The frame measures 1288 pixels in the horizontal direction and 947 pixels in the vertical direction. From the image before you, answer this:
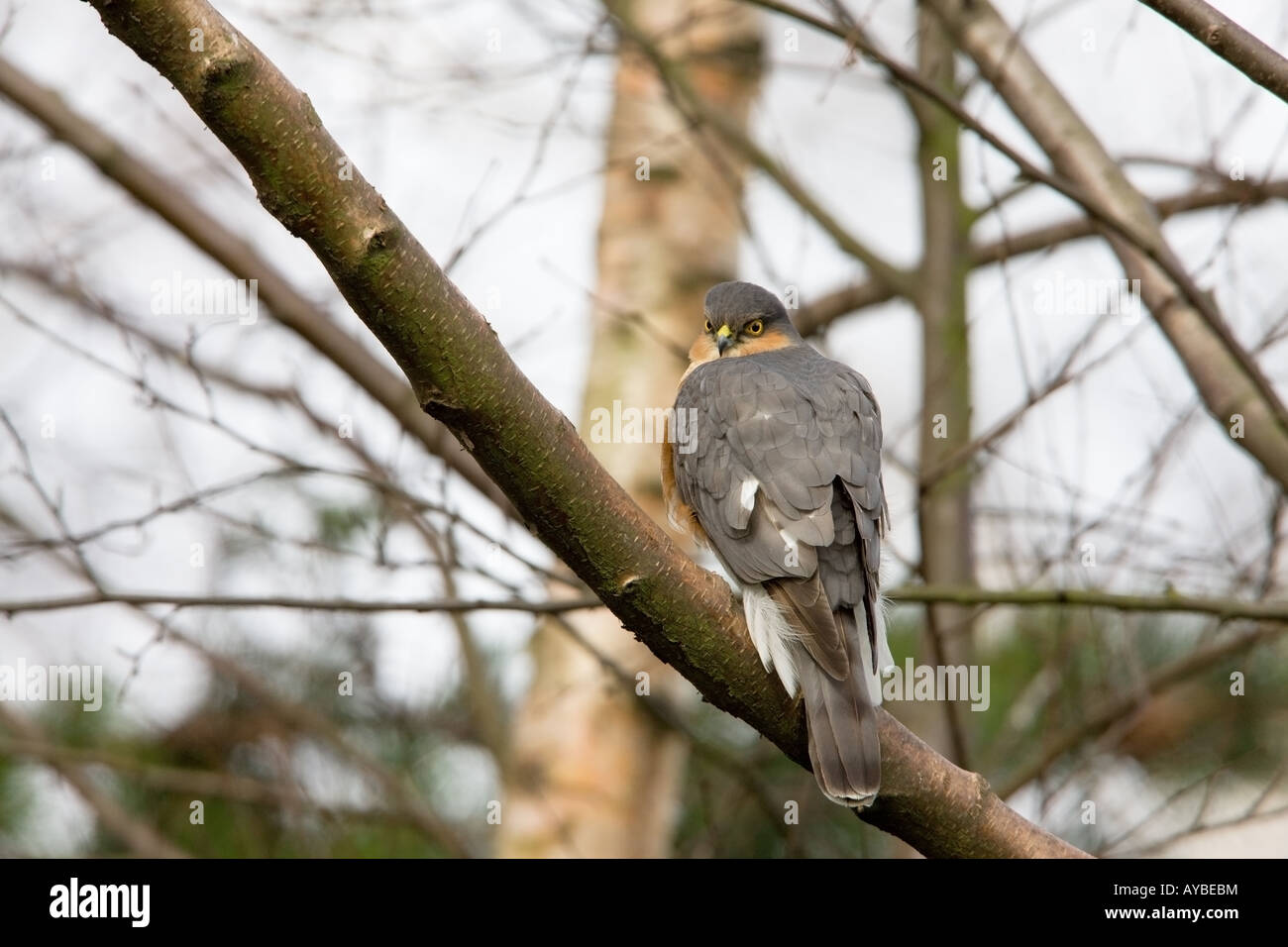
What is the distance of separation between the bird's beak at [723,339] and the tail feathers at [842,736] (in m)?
2.07

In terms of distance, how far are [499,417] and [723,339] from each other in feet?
8.44

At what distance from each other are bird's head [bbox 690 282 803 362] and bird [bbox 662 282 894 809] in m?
0.53

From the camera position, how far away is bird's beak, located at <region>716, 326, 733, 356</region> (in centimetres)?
515

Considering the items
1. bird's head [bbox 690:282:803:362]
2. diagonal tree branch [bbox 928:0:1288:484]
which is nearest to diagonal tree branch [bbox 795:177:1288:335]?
diagonal tree branch [bbox 928:0:1288:484]

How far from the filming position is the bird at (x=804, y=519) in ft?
10.6

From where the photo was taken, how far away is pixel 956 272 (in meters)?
5.64

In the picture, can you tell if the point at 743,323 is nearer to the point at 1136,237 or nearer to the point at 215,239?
the point at 1136,237

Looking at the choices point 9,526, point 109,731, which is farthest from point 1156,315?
point 109,731

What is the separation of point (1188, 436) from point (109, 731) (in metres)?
5.89

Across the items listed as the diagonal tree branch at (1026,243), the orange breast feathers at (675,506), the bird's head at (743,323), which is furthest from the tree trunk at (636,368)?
the orange breast feathers at (675,506)

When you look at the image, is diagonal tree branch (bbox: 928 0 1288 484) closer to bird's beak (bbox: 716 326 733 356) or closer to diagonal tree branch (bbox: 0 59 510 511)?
bird's beak (bbox: 716 326 733 356)

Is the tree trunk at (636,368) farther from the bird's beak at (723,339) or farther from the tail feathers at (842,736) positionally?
the tail feathers at (842,736)
